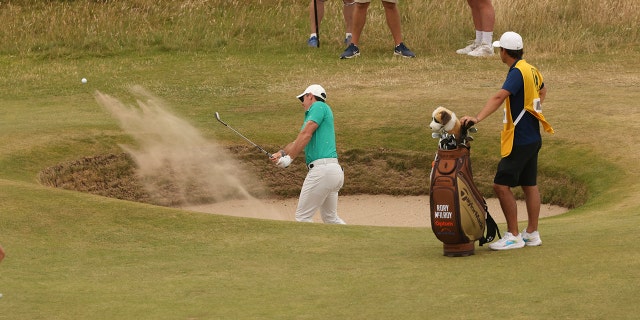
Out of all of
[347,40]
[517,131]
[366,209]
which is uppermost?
[517,131]

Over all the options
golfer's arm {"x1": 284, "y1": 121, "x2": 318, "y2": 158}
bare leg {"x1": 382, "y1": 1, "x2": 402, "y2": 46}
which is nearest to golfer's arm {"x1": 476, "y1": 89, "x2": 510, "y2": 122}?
golfer's arm {"x1": 284, "y1": 121, "x2": 318, "y2": 158}

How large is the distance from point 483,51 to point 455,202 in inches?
528

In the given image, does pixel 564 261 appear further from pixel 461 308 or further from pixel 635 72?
pixel 635 72

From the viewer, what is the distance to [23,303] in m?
9.05

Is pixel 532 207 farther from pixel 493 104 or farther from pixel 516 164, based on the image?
pixel 493 104

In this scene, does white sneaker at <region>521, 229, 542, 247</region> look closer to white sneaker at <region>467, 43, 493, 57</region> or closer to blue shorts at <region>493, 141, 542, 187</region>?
blue shorts at <region>493, 141, 542, 187</region>

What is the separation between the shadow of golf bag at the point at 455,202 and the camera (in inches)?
409

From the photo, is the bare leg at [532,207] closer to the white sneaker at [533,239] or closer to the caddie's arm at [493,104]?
the white sneaker at [533,239]

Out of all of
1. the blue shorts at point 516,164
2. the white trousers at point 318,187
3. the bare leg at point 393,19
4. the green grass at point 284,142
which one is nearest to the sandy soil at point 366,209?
the green grass at point 284,142

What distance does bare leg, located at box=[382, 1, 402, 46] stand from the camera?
22933 millimetres

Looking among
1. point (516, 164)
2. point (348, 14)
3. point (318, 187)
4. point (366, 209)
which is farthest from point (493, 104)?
point (348, 14)

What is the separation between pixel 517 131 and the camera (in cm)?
1052

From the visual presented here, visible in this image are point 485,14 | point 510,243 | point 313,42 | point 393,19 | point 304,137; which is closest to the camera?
point 510,243

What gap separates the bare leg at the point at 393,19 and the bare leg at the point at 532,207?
1245 cm
